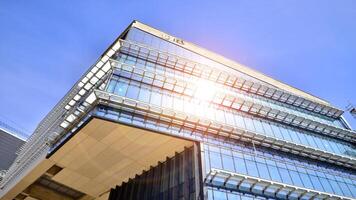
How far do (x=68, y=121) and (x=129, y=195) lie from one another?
1119 centimetres

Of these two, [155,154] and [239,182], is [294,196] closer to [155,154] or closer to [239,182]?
[239,182]

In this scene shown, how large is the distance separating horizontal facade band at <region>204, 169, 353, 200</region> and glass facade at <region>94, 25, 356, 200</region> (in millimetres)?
469

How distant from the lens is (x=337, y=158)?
1601 inches

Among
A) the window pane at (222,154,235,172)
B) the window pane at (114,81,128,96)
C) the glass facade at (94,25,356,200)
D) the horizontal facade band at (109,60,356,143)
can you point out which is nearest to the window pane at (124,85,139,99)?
the glass facade at (94,25,356,200)

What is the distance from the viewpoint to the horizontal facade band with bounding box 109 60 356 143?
35750 mm

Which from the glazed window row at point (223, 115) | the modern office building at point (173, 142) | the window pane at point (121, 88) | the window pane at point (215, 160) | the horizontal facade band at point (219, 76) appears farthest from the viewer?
the horizontal facade band at point (219, 76)

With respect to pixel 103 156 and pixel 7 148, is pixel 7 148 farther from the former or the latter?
pixel 103 156

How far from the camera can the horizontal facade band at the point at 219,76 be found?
132 ft

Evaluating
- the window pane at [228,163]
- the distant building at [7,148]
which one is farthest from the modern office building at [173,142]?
the distant building at [7,148]

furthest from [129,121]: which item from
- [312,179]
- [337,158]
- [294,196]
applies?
[337,158]

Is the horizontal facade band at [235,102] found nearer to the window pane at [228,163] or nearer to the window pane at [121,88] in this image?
the window pane at [121,88]

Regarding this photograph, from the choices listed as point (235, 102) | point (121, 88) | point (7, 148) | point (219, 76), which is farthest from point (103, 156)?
point (7, 148)

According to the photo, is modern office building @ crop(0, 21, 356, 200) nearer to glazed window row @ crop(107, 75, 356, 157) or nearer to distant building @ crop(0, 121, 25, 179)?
glazed window row @ crop(107, 75, 356, 157)

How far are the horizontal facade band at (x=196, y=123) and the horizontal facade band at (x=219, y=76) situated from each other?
10.7 m
